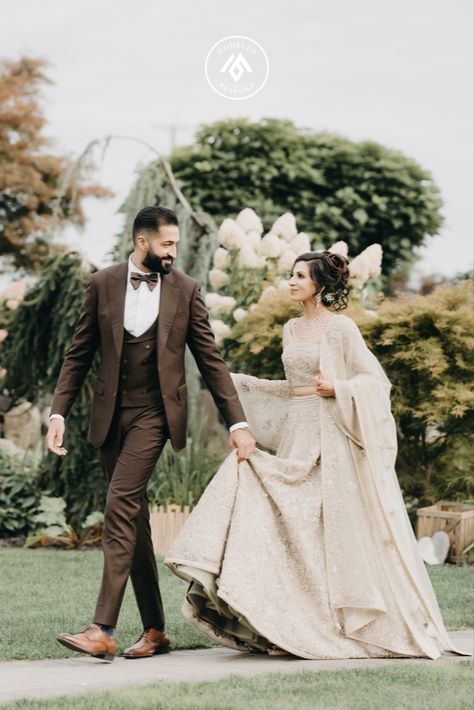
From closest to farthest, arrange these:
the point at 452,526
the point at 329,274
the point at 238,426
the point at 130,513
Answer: the point at 130,513 → the point at 238,426 → the point at 329,274 → the point at 452,526

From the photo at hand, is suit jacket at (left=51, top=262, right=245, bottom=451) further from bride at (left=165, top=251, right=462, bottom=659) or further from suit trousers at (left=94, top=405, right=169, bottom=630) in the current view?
bride at (left=165, top=251, right=462, bottom=659)

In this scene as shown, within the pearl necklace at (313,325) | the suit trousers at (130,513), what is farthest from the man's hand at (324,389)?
the suit trousers at (130,513)

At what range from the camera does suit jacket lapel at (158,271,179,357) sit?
5758mm

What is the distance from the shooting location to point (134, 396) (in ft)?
18.9

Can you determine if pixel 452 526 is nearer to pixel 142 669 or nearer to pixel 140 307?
pixel 140 307

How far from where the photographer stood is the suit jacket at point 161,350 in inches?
226

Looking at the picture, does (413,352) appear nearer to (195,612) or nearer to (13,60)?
(195,612)

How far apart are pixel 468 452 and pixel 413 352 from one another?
115 centimetres

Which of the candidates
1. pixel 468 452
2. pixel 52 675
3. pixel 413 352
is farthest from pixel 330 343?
pixel 468 452

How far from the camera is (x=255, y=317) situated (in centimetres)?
1105

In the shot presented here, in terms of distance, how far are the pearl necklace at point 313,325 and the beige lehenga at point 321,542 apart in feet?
0.27

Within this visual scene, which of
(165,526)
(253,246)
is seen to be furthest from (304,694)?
(253,246)

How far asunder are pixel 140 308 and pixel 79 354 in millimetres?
392

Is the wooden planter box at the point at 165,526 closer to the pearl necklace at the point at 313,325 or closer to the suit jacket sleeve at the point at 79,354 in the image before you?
the pearl necklace at the point at 313,325
